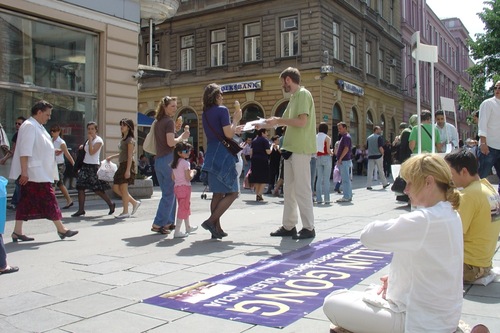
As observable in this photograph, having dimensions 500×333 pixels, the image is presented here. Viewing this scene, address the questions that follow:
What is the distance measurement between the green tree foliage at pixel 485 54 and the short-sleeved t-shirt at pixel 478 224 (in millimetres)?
33668

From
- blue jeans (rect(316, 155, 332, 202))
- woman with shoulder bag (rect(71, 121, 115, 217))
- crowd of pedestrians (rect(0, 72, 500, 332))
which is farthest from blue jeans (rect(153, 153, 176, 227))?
blue jeans (rect(316, 155, 332, 202))

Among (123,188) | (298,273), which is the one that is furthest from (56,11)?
(298,273)

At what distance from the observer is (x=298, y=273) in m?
4.30

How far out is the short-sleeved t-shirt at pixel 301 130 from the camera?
5.99 metres

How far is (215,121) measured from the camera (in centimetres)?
601

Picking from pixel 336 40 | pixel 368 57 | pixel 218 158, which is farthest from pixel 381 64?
pixel 218 158

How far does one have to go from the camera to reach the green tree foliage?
34.3 m

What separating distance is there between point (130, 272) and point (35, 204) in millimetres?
2282

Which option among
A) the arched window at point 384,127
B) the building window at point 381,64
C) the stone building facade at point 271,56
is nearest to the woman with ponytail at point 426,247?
the stone building facade at point 271,56

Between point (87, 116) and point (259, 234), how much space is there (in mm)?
7982

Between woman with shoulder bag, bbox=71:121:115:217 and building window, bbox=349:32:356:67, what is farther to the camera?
building window, bbox=349:32:356:67

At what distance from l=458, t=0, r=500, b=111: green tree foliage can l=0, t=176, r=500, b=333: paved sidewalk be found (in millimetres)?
30061

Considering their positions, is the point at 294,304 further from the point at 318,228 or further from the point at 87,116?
the point at 87,116

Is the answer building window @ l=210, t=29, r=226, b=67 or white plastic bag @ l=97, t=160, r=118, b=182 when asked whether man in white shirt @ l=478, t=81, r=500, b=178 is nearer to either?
white plastic bag @ l=97, t=160, r=118, b=182
